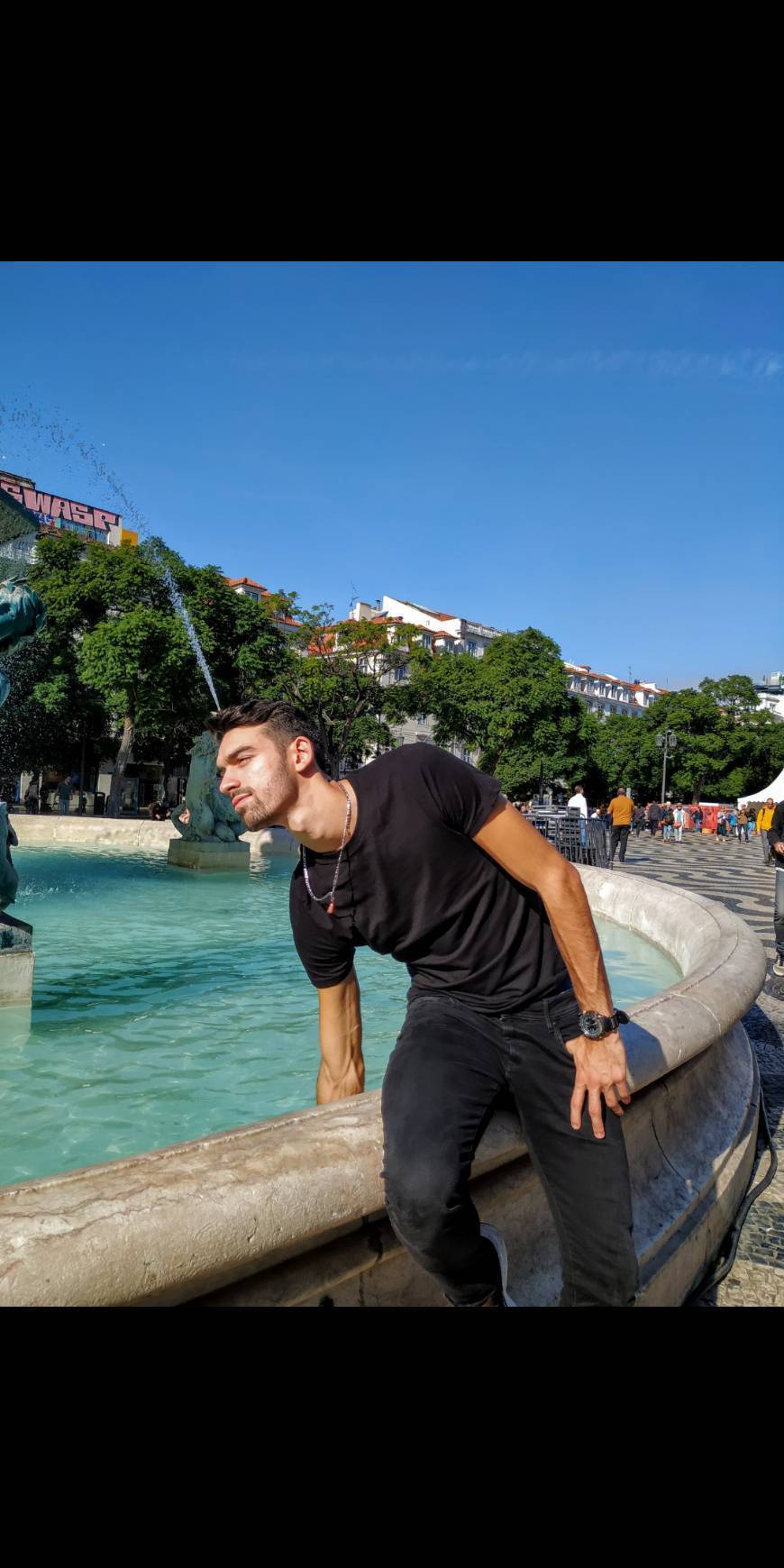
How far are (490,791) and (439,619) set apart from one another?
81.0m

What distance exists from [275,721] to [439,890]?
1.80 ft

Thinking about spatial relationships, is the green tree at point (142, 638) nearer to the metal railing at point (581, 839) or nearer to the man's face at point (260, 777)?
the metal railing at point (581, 839)

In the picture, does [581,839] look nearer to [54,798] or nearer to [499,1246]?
[499,1246]

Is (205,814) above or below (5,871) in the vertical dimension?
above

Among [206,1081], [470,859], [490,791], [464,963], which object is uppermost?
[490,791]

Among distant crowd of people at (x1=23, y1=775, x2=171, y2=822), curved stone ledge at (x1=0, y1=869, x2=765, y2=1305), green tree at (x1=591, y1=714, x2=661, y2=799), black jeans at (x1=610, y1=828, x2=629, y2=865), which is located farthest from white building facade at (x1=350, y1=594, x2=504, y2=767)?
curved stone ledge at (x1=0, y1=869, x2=765, y2=1305)

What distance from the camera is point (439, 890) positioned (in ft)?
6.33

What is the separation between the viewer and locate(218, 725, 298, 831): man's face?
202cm

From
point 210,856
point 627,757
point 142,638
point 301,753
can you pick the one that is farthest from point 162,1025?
point 627,757

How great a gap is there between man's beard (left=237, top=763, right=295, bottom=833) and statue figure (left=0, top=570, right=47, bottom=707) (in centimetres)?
328

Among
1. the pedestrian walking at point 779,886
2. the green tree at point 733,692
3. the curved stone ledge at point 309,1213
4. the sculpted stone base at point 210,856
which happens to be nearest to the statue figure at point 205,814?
the sculpted stone base at point 210,856
